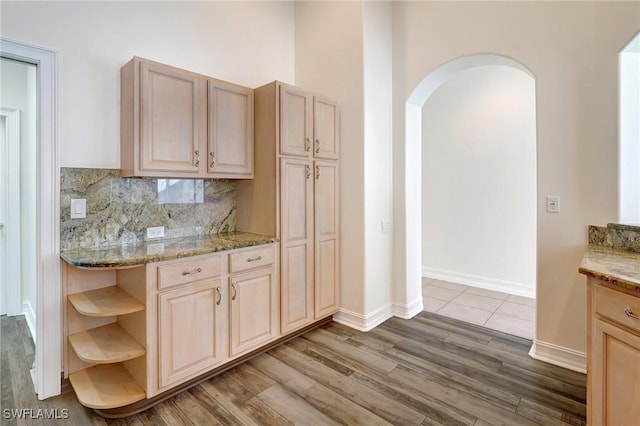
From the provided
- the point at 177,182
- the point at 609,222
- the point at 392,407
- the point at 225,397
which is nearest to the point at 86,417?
the point at 225,397

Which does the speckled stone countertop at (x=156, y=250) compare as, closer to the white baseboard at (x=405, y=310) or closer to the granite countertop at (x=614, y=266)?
the white baseboard at (x=405, y=310)

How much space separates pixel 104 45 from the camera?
7.28 feet

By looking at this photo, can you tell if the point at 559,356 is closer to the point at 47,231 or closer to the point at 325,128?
the point at 325,128

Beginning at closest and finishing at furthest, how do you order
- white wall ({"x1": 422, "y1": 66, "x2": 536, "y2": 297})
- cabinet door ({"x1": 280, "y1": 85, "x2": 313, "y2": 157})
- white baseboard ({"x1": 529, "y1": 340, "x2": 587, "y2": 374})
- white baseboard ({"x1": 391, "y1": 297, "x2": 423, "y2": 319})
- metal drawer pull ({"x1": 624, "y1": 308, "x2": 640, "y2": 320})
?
metal drawer pull ({"x1": 624, "y1": 308, "x2": 640, "y2": 320}) → white baseboard ({"x1": 529, "y1": 340, "x2": 587, "y2": 374}) → cabinet door ({"x1": 280, "y1": 85, "x2": 313, "y2": 157}) → white baseboard ({"x1": 391, "y1": 297, "x2": 423, "y2": 319}) → white wall ({"x1": 422, "y1": 66, "x2": 536, "y2": 297})

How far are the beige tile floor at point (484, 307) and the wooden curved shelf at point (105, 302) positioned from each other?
9.38 feet

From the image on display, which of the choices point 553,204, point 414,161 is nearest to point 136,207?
point 414,161

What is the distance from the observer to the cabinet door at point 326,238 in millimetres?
2963

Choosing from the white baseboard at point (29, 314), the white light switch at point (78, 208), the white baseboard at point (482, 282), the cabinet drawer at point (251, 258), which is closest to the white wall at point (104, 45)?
the white light switch at point (78, 208)

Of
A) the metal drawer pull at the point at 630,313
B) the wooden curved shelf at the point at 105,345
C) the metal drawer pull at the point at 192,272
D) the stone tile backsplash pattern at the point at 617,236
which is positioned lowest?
the wooden curved shelf at the point at 105,345

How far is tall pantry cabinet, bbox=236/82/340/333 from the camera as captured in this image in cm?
264

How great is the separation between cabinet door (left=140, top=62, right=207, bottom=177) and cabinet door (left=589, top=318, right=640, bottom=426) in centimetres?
257

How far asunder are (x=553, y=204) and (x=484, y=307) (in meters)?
1.63

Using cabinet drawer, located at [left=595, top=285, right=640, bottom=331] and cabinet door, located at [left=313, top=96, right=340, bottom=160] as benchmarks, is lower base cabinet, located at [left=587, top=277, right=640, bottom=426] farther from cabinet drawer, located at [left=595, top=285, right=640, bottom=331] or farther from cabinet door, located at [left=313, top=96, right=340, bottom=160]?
cabinet door, located at [left=313, top=96, right=340, bottom=160]

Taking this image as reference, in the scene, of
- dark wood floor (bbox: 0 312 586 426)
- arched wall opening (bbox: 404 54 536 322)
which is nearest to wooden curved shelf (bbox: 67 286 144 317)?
dark wood floor (bbox: 0 312 586 426)
